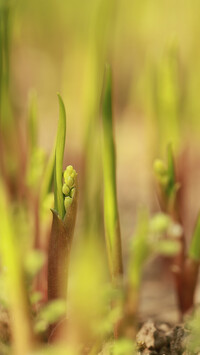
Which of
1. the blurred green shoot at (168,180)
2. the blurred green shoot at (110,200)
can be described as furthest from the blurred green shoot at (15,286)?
the blurred green shoot at (168,180)

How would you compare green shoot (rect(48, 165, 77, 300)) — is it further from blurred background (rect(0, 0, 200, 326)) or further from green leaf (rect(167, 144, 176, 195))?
green leaf (rect(167, 144, 176, 195))

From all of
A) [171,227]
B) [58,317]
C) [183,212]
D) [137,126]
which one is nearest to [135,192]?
[137,126]

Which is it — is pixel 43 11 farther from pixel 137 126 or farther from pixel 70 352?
pixel 70 352

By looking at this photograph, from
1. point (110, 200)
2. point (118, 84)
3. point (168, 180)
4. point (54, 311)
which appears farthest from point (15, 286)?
point (118, 84)

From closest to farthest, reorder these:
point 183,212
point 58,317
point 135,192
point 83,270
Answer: point 83,270 < point 58,317 < point 183,212 < point 135,192

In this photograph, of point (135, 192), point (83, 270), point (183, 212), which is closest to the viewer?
point (83, 270)

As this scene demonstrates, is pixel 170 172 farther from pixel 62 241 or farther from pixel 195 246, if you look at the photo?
pixel 62 241
